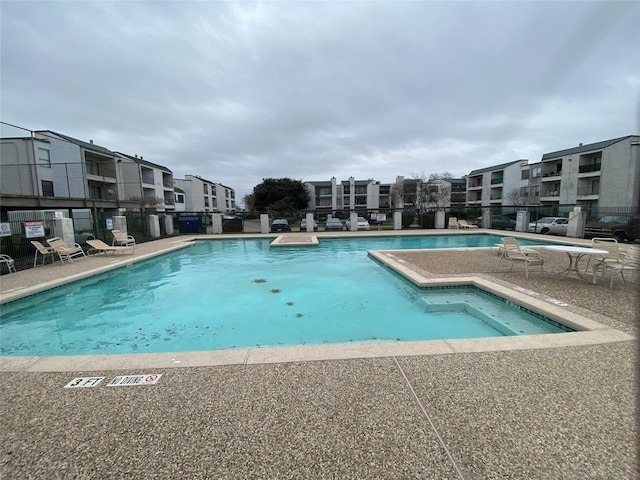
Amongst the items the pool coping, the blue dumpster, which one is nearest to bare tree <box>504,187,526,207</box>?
the blue dumpster

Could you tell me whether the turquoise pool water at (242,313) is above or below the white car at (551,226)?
below

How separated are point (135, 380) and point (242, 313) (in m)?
3.72

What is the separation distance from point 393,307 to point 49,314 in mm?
8070

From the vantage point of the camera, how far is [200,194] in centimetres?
5691

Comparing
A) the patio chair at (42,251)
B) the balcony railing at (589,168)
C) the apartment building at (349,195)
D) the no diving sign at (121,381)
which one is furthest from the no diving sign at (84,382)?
the apartment building at (349,195)

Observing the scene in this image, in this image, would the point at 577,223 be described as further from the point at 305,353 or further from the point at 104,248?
the point at 104,248

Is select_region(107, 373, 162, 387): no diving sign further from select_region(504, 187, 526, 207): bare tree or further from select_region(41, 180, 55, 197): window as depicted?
select_region(504, 187, 526, 207): bare tree

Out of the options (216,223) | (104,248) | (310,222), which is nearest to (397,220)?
(310,222)

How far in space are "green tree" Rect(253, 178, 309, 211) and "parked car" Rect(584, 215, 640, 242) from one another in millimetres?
36767

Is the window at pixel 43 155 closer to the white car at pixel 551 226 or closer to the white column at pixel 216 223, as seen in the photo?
the white column at pixel 216 223

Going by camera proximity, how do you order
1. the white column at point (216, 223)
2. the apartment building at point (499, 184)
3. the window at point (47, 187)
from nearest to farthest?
the window at point (47, 187) < the white column at point (216, 223) < the apartment building at point (499, 184)

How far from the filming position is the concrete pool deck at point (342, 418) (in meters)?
1.96

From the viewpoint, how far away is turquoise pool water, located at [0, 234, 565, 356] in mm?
5344

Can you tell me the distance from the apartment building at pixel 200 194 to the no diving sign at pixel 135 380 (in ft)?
165
